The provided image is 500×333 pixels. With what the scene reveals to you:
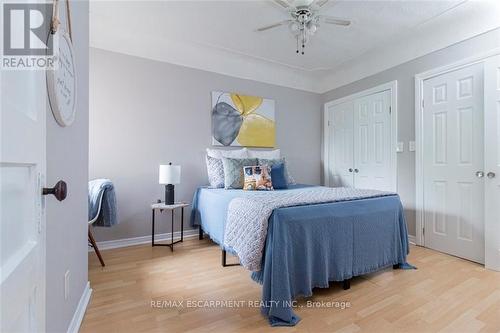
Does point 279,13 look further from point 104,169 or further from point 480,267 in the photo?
point 480,267

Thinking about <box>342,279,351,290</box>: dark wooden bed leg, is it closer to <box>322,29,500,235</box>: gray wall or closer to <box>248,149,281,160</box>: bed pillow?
<box>322,29,500,235</box>: gray wall

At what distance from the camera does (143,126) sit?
300 cm

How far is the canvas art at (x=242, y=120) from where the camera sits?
11.3ft

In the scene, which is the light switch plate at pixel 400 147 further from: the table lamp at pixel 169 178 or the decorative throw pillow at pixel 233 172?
the table lamp at pixel 169 178

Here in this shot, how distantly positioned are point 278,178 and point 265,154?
622 millimetres

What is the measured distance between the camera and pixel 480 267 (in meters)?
2.29

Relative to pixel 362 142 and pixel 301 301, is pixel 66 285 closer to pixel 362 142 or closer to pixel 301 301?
pixel 301 301

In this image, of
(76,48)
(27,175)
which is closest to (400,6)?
(76,48)

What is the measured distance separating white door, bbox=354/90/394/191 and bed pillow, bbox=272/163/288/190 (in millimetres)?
1347

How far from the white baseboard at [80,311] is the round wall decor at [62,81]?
42.4 inches

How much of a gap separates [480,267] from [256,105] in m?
3.10

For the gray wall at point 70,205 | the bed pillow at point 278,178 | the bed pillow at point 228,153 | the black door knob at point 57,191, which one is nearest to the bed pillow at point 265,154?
the bed pillow at point 228,153

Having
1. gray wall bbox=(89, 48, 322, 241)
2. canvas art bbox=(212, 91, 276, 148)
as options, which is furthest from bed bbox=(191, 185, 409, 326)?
canvas art bbox=(212, 91, 276, 148)

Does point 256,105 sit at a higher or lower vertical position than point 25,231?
higher
